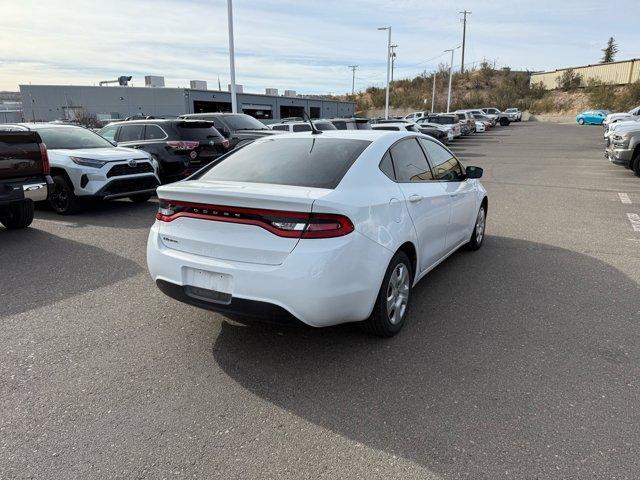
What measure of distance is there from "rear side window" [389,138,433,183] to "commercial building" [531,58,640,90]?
2721 inches

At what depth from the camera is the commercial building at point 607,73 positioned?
60.3m

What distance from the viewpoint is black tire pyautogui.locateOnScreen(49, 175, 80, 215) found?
842cm

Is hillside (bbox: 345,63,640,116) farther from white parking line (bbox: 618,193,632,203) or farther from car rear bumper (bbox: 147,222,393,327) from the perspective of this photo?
car rear bumper (bbox: 147,222,393,327)

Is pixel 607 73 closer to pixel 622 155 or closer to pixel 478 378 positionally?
pixel 622 155

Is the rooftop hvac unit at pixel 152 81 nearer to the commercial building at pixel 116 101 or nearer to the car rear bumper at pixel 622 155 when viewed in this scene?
the commercial building at pixel 116 101

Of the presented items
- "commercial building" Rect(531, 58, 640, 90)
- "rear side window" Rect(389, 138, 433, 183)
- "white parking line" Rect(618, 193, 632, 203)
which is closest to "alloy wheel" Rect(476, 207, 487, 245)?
"rear side window" Rect(389, 138, 433, 183)

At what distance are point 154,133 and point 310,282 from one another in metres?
8.85

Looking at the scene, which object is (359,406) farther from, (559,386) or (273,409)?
(559,386)

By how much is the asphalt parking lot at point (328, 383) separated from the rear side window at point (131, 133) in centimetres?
599

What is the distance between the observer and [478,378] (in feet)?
10.6

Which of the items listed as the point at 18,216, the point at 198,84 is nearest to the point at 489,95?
the point at 198,84

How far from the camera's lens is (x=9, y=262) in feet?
19.0

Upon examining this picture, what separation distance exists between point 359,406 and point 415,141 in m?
2.74

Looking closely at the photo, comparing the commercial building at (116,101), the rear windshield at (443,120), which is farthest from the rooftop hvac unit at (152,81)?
the rear windshield at (443,120)
